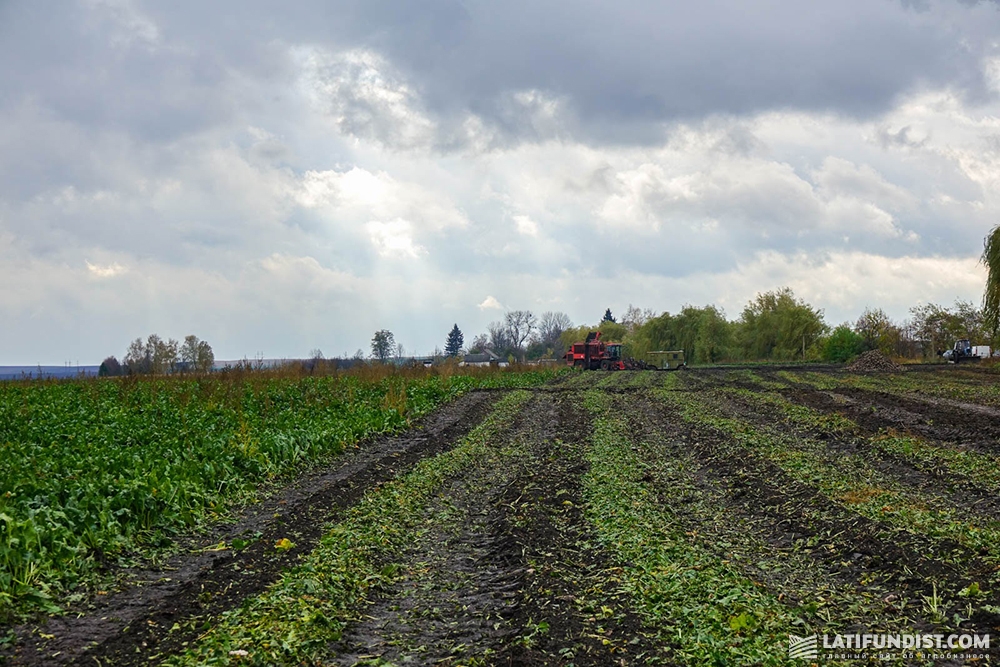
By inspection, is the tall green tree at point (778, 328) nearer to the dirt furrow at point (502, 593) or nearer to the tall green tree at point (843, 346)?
the tall green tree at point (843, 346)

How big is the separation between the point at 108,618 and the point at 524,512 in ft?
15.1


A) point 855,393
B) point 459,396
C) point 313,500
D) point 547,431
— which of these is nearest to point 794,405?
point 855,393

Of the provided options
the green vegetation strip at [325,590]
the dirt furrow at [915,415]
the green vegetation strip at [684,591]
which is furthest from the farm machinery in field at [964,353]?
the green vegetation strip at [325,590]

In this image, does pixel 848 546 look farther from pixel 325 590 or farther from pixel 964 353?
pixel 964 353

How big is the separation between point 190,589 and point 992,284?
115 feet

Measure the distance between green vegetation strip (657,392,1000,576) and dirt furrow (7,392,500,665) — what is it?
623 centimetres

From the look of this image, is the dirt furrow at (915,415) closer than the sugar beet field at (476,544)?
No

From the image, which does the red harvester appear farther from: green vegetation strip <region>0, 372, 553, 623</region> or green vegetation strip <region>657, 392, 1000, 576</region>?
green vegetation strip <region>657, 392, 1000, 576</region>

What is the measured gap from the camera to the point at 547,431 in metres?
17.0

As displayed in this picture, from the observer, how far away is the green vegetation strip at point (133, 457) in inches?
262

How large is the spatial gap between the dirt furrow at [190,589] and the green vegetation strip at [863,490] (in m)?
6.23

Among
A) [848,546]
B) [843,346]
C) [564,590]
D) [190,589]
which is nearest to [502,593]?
[564,590]

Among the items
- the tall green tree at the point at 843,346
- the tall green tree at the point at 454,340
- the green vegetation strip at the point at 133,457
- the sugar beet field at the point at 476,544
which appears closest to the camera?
the sugar beet field at the point at 476,544

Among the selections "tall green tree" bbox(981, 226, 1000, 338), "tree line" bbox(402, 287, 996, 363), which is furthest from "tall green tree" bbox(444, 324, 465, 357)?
"tall green tree" bbox(981, 226, 1000, 338)
